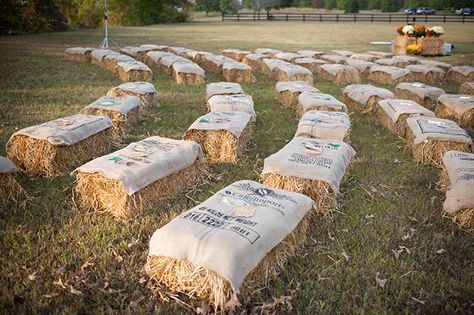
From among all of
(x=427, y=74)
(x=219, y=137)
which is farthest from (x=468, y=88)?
(x=219, y=137)

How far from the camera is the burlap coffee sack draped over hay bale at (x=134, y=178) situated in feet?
15.5

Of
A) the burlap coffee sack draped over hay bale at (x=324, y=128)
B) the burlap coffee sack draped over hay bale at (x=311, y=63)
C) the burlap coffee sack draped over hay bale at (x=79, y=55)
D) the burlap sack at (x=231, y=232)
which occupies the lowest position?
the burlap sack at (x=231, y=232)

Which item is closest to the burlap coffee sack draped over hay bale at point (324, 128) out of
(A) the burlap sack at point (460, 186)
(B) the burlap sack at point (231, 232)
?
(A) the burlap sack at point (460, 186)

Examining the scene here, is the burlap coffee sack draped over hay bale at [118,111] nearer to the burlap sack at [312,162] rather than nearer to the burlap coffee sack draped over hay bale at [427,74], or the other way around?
the burlap sack at [312,162]

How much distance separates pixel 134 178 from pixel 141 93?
5094 mm

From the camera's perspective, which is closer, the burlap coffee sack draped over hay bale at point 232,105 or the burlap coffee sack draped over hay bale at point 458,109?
the burlap coffee sack draped over hay bale at point 232,105

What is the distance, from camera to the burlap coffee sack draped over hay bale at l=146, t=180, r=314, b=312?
129 inches

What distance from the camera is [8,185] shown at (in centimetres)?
507

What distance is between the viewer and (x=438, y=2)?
1439 inches

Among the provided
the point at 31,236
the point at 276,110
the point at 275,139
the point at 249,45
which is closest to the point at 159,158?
the point at 31,236

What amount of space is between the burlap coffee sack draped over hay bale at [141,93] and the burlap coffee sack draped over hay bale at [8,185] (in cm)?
420

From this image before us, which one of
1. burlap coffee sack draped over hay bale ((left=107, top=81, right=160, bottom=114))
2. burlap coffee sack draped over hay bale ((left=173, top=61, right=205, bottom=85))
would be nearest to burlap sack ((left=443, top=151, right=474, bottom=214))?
burlap coffee sack draped over hay bale ((left=107, top=81, right=160, bottom=114))

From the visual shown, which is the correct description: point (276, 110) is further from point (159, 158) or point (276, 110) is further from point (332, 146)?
point (159, 158)

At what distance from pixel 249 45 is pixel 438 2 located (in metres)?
22.3
